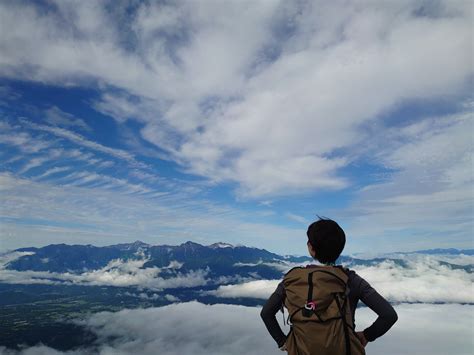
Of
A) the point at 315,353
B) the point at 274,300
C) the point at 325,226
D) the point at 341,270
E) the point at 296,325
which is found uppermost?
the point at 325,226

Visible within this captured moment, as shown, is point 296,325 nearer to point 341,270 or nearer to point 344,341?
point 344,341

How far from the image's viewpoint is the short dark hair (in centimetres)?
463

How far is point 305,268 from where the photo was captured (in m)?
4.39

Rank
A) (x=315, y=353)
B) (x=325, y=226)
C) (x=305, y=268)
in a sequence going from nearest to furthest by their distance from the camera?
(x=315, y=353) < (x=305, y=268) < (x=325, y=226)

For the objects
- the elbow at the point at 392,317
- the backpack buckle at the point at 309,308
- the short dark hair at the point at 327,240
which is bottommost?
the elbow at the point at 392,317

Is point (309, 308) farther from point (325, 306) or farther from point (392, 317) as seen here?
point (392, 317)

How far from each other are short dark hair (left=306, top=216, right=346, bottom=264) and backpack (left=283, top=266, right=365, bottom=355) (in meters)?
0.33

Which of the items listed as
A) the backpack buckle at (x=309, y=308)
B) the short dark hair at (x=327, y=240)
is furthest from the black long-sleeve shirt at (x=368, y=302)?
the backpack buckle at (x=309, y=308)

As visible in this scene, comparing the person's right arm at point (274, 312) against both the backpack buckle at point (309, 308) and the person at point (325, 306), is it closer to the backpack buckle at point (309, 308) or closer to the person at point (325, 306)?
the person at point (325, 306)

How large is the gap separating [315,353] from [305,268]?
3.50 ft

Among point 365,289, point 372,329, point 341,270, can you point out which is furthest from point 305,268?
point 372,329

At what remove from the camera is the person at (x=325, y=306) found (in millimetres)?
4090

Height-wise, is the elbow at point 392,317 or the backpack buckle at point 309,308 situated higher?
the backpack buckle at point 309,308

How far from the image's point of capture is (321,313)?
4.16 metres
